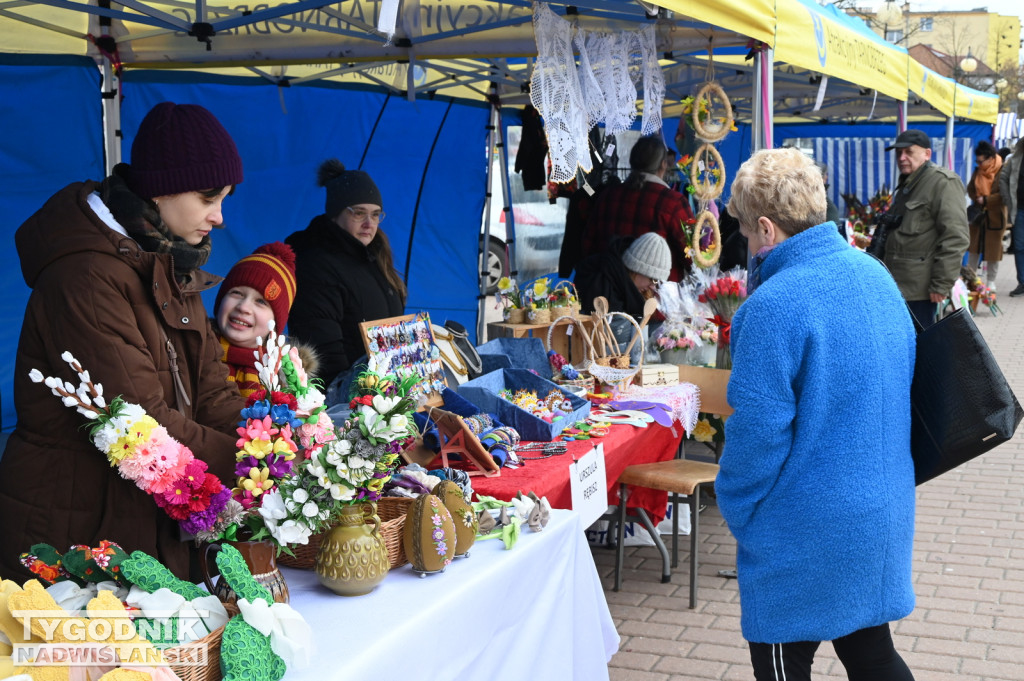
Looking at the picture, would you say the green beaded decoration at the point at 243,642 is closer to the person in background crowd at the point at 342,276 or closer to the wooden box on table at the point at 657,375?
the person in background crowd at the point at 342,276

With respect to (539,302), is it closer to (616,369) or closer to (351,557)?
(616,369)

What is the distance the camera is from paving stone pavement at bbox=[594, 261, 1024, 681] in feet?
11.6

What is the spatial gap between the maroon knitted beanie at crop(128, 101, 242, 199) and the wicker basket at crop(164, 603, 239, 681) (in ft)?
3.19

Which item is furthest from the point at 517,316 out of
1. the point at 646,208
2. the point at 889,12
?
the point at 889,12

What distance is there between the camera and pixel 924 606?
4094 mm

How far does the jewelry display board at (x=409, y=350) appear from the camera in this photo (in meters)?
3.45

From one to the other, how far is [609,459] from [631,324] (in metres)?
1.24

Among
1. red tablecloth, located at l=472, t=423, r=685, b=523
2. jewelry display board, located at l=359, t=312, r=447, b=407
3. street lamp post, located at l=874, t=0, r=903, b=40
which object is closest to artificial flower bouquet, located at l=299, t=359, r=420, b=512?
red tablecloth, located at l=472, t=423, r=685, b=523

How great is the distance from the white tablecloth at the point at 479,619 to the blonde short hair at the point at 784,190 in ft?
3.25

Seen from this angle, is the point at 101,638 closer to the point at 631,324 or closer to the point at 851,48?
the point at 631,324

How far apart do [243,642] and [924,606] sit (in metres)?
3.35

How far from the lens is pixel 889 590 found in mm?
2205

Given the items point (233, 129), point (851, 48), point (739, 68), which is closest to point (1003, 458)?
point (851, 48)

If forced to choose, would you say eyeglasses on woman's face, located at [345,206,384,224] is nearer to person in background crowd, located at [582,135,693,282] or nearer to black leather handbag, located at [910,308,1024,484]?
person in background crowd, located at [582,135,693,282]
